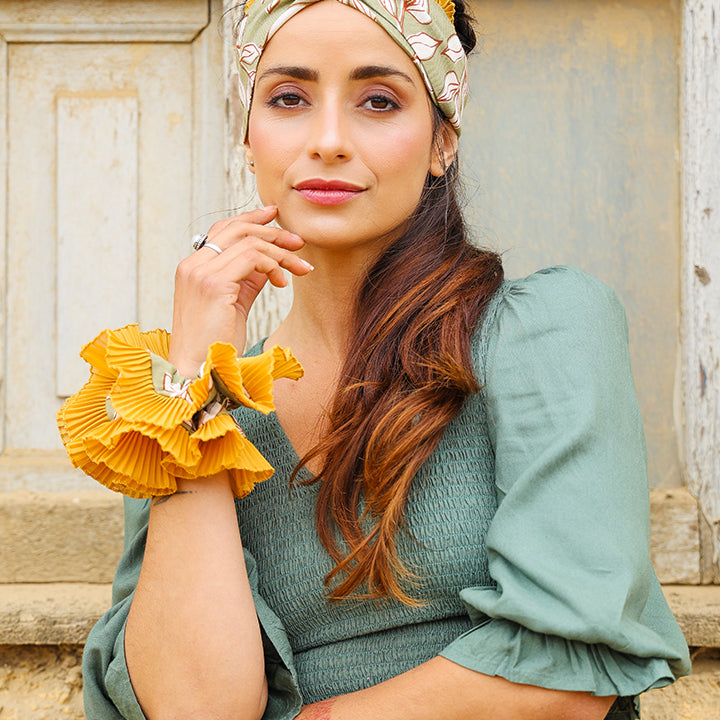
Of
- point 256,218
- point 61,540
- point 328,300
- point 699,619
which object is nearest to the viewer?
point 256,218

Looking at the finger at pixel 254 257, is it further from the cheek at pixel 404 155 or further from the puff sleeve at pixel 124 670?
the puff sleeve at pixel 124 670

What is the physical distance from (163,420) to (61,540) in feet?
3.94

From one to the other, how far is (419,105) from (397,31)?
0.46 feet

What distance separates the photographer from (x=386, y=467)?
57.2 inches

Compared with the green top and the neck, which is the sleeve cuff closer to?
the green top

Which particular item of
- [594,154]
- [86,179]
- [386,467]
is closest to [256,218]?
[386,467]

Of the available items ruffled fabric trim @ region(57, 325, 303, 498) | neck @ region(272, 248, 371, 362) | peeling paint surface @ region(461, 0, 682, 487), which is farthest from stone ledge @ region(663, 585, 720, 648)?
ruffled fabric trim @ region(57, 325, 303, 498)

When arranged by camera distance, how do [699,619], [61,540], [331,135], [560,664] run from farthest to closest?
[61,540]
[699,619]
[331,135]
[560,664]

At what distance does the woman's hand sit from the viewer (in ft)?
4.87

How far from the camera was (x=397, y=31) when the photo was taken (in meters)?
1.56

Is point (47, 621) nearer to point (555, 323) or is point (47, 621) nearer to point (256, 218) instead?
point (256, 218)

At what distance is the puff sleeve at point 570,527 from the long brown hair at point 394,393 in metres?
0.12

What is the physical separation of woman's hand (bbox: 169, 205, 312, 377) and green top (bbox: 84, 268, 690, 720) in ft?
0.89

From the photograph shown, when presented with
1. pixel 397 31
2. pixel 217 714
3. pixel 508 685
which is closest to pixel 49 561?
pixel 217 714
